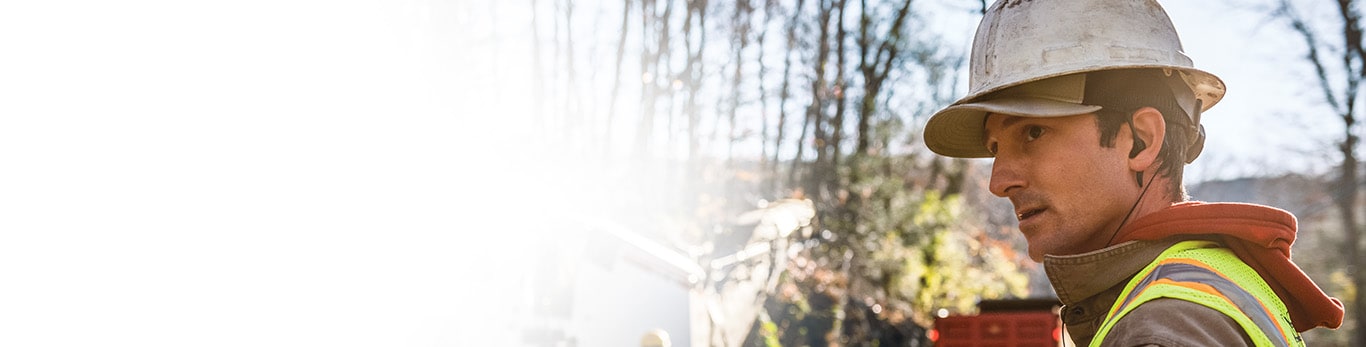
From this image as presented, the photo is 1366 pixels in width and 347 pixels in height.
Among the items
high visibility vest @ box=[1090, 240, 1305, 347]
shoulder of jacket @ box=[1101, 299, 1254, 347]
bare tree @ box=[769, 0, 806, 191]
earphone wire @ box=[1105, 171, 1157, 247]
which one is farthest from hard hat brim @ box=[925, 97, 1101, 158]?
bare tree @ box=[769, 0, 806, 191]

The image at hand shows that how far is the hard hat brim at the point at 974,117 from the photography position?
5.63 ft

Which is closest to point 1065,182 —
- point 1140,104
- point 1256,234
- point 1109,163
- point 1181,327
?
point 1109,163

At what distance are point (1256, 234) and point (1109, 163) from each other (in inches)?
10.8

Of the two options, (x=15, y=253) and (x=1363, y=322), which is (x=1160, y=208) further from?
(x=1363, y=322)

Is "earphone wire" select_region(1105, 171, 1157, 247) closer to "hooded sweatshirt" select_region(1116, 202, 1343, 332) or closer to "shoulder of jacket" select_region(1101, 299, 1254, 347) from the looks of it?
"hooded sweatshirt" select_region(1116, 202, 1343, 332)

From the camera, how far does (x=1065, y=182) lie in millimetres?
1733

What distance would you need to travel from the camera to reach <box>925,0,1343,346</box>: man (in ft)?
5.02

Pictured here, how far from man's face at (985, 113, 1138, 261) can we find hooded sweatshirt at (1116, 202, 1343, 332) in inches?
3.4

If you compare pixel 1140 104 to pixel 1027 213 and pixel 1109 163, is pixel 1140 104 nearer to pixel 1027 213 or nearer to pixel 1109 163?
pixel 1109 163

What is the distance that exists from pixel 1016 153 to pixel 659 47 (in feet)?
77.5

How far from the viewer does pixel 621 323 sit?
8.93m

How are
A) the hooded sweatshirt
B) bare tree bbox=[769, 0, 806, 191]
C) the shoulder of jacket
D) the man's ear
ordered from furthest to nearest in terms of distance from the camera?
1. bare tree bbox=[769, 0, 806, 191]
2. the man's ear
3. the hooded sweatshirt
4. the shoulder of jacket

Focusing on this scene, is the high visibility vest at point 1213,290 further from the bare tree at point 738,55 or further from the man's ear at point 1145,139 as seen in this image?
the bare tree at point 738,55

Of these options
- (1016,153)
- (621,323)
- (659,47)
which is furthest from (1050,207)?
(659,47)
